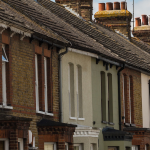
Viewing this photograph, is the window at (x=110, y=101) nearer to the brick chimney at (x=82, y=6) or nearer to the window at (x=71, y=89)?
the window at (x=71, y=89)

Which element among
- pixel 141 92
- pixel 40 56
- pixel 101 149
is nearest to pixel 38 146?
pixel 40 56

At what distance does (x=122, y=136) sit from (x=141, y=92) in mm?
5978

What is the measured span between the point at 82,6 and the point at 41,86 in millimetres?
16171

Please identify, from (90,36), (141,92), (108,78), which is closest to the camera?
(108,78)

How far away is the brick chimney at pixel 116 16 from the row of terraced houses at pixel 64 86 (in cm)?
789

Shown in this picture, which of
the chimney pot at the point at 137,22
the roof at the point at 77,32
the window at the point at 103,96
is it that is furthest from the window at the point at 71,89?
the chimney pot at the point at 137,22

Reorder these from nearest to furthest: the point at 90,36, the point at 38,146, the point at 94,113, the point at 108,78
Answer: the point at 38,146 < the point at 94,113 < the point at 108,78 < the point at 90,36

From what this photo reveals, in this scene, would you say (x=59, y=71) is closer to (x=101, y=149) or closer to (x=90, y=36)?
(x=101, y=149)

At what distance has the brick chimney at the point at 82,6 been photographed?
1346 inches

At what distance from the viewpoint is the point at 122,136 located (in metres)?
24.3

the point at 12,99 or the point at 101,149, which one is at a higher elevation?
the point at 12,99

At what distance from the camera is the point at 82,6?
Answer: 115 feet

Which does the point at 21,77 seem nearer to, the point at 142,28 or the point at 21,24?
the point at 21,24

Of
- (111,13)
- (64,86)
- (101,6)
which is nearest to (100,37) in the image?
(64,86)
